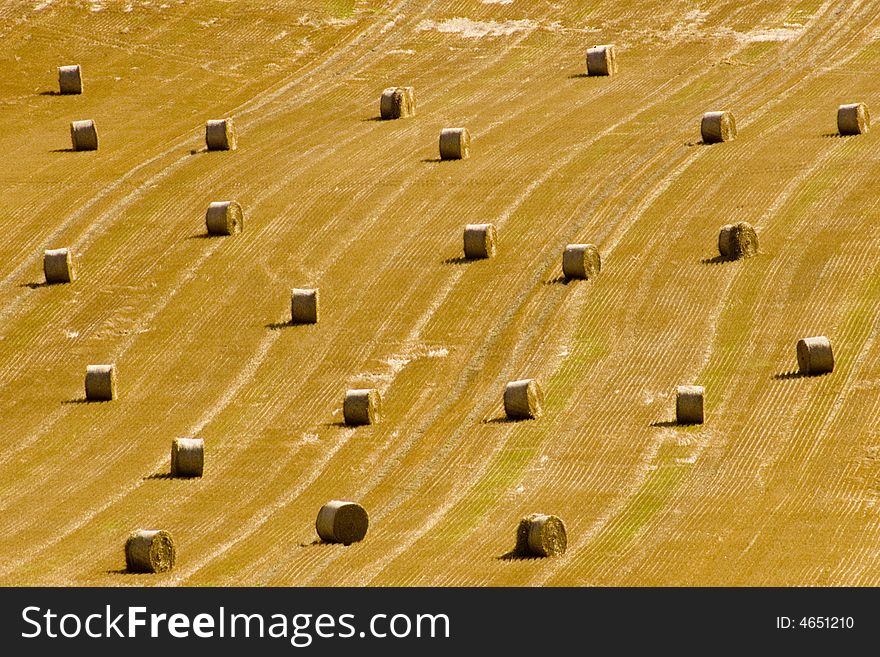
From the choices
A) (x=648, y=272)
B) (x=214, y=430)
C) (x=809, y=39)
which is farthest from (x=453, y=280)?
(x=809, y=39)

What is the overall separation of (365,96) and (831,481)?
3085cm

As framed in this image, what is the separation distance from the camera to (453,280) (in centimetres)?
4528

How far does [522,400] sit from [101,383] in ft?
28.0

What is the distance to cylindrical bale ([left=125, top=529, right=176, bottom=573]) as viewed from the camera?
97.9 ft

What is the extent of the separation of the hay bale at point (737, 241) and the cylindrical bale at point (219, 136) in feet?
53.6

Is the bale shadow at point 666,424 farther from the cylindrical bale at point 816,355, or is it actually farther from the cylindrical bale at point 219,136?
the cylindrical bale at point 219,136

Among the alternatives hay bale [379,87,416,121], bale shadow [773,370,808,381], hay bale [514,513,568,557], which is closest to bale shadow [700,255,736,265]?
bale shadow [773,370,808,381]

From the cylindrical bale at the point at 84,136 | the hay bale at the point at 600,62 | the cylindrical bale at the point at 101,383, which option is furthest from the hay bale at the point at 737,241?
the cylindrical bale at the point at 84,136

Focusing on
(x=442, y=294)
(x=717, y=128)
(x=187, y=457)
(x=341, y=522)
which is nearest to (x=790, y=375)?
(x=442, y=294)

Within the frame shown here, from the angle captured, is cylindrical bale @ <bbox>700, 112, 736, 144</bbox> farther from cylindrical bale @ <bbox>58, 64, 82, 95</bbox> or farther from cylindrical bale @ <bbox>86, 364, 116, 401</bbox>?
cylindrical bale @ <bbox>58, 64, 82, 95</bbox>

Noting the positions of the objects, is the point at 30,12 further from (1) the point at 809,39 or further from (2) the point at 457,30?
(1) the point at 809,39

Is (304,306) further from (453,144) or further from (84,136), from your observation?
(84,136)

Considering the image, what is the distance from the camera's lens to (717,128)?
52625 mm

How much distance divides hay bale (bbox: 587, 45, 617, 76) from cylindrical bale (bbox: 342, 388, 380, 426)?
83.9ft
